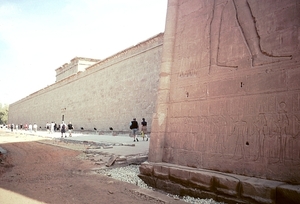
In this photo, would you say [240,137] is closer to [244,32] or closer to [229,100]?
[229,100]

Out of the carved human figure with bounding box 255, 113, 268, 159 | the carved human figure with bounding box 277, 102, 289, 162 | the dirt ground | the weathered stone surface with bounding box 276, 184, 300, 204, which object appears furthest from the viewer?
the dirt ground

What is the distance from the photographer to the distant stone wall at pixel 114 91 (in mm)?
17875

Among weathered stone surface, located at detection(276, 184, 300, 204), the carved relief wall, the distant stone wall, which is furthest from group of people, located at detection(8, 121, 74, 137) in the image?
weathered stone surface, located at detection(276, 184, 300, 204)

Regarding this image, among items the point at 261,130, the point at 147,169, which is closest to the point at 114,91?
the point at 147,169

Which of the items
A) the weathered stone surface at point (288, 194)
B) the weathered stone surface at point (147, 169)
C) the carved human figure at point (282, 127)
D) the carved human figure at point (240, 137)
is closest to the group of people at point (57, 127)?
the weathered stone surface at point (147, 169)

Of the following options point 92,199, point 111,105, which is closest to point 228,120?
point 92,199

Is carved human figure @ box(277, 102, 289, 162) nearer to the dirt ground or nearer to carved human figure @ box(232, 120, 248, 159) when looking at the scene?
carved human figure @ box(232, 120, 248, 159)

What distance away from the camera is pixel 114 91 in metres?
22.1

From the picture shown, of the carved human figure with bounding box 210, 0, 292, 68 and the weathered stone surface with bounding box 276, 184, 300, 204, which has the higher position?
the carved human figure with bounding box 210, 0, 292, 68

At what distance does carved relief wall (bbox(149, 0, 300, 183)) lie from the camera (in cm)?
304

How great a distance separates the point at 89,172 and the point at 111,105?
17103mm

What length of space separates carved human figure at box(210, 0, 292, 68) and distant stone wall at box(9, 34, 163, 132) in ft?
41.8

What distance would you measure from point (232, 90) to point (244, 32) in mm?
936

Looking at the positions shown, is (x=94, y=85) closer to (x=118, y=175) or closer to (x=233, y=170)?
(x=118, y=175)
